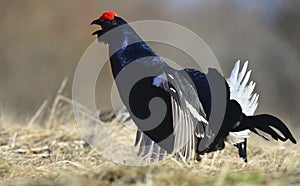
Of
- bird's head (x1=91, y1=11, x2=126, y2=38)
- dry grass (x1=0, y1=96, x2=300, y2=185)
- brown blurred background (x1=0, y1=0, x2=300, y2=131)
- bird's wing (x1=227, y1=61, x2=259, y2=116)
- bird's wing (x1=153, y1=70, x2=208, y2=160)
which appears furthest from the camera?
brown blurred background (x1=0, y1=0, x2=300, y2=131)

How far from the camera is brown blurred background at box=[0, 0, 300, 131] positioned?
35.9 ft

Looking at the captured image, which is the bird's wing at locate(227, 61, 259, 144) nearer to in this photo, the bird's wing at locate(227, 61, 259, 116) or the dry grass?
the bird's wing at locate(227, 61, 259, 116)

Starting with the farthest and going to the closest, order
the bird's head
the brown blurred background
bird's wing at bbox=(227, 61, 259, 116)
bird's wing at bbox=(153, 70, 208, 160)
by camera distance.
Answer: the brown blurred background → bird's wing at bbox=(227, 61, 259, 116) → the bird's head → bird's wing at bbox=(153, 70, 208, 160)

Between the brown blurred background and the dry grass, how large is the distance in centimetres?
421

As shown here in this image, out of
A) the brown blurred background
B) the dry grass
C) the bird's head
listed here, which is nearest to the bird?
the bird's head

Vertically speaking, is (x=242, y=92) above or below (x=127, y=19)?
below

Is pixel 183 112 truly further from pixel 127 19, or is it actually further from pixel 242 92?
pixel 127 19

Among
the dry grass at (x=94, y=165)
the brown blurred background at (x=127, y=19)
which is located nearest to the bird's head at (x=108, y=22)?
the dry grass at (x=94, y=165)

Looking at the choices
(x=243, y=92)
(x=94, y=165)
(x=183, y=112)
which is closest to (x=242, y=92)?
(x=243, y=92)

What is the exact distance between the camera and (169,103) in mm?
3756

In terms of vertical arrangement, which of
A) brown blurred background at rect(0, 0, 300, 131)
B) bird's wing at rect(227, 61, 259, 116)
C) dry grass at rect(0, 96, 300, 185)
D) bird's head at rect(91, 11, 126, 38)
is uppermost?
brown blurred background at rect(0, 0, 300, 131)

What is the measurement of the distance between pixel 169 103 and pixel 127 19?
8.79 m

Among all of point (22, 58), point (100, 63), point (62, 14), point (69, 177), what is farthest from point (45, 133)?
point (62, 14)

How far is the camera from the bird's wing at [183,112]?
3.69 meters
